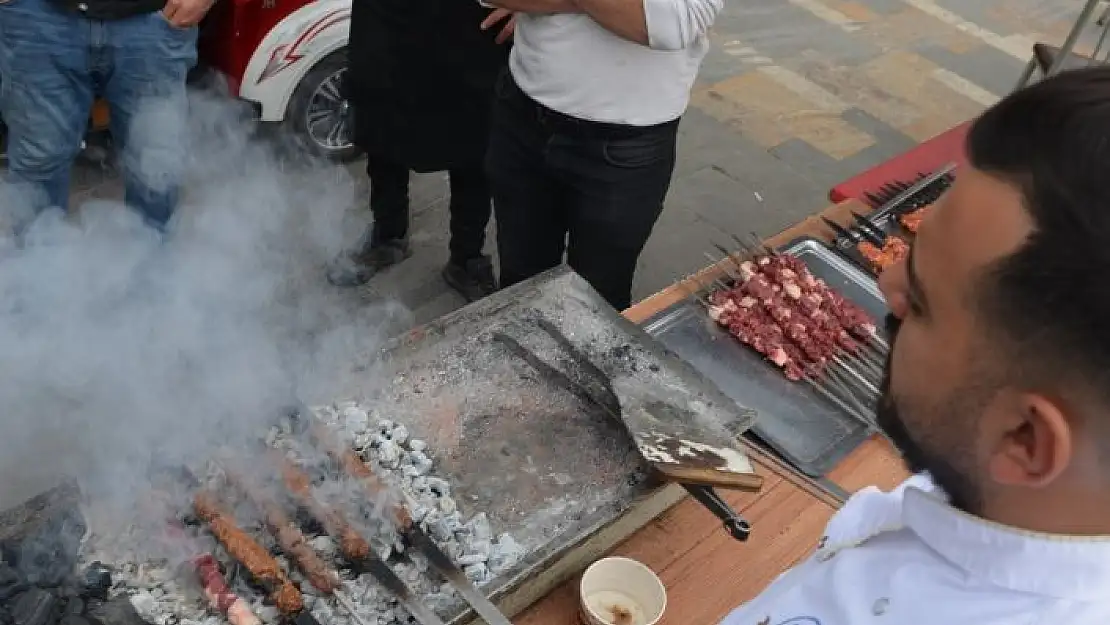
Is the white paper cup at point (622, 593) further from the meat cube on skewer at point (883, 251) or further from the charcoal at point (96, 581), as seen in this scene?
the meat cube on skewer at point (883, 251)

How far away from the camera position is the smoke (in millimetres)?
2076

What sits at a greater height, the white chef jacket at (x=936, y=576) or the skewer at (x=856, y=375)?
the white chef jacket at (x=936, y=576)

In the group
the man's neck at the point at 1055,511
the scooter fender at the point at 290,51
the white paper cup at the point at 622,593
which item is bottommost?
the scooter fender at the point at 290,51

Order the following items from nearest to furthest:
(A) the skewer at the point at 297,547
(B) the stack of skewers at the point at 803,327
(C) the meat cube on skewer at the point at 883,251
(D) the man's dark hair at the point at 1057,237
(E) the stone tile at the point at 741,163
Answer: (D) the man's dark hair at the point at 1057,237
(A) the skewer at the point at 297,547
(B) the stack of skewers at the point at 803,327
(C) the meat cube on skewer at the point at 883,251
(E) the stone tile at the point at 741,163

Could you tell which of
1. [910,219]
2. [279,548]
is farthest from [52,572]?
[910,219]

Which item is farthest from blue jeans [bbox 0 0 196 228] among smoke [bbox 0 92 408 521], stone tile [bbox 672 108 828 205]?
stone tile [bbox 672 108 828 205]

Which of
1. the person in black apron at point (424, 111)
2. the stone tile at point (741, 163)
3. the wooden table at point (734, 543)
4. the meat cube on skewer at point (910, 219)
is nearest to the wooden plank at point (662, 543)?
the wooden table at point (734, 543)

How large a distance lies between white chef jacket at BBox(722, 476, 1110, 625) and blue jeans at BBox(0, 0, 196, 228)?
3.27 metres

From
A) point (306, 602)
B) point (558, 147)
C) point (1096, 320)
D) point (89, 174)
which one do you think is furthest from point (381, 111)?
point (1096, 320)

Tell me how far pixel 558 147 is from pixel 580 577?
1468 mm

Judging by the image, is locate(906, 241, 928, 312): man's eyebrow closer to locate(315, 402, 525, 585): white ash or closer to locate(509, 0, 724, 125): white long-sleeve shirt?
locate(315, 402, 525, 585): white ash

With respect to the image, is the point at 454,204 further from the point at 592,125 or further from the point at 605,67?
the point at 605,67

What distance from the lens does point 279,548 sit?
1969 millimetres

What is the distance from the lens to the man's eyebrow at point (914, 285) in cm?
119
